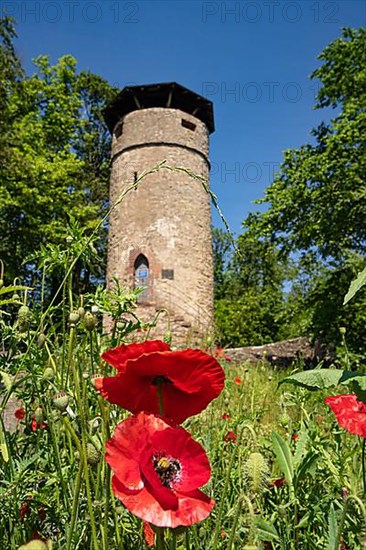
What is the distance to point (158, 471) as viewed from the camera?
0.65 m

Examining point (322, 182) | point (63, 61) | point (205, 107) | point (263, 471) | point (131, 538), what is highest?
point (63, 61)

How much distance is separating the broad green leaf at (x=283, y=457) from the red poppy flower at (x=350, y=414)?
0.13 meters

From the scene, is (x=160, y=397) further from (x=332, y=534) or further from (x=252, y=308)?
(x=252, y=308)

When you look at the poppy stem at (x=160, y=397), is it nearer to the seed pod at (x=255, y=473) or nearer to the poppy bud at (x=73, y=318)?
the seed pod at (x=255, y=473)

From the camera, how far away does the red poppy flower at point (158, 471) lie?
576 millimetres

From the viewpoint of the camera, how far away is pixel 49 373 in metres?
0.91

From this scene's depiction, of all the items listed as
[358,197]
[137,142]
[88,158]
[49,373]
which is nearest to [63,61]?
[88,158]

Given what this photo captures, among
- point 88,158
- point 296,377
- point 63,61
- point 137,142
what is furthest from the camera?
point 88,158

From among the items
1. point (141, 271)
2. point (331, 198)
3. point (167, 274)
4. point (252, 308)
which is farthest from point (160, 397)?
point (252, 308)

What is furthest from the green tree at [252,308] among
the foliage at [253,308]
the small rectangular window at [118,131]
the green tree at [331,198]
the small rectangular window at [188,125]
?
the green tree at [331,198]

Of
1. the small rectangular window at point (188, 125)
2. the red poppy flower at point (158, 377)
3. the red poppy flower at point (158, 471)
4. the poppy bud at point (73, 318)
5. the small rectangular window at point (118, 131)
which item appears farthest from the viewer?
the small rectangular window at point (118, 131)

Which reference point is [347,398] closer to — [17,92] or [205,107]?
[205,107]

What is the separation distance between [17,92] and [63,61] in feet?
8.04

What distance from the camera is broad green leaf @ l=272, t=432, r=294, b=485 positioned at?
0.99 metres
